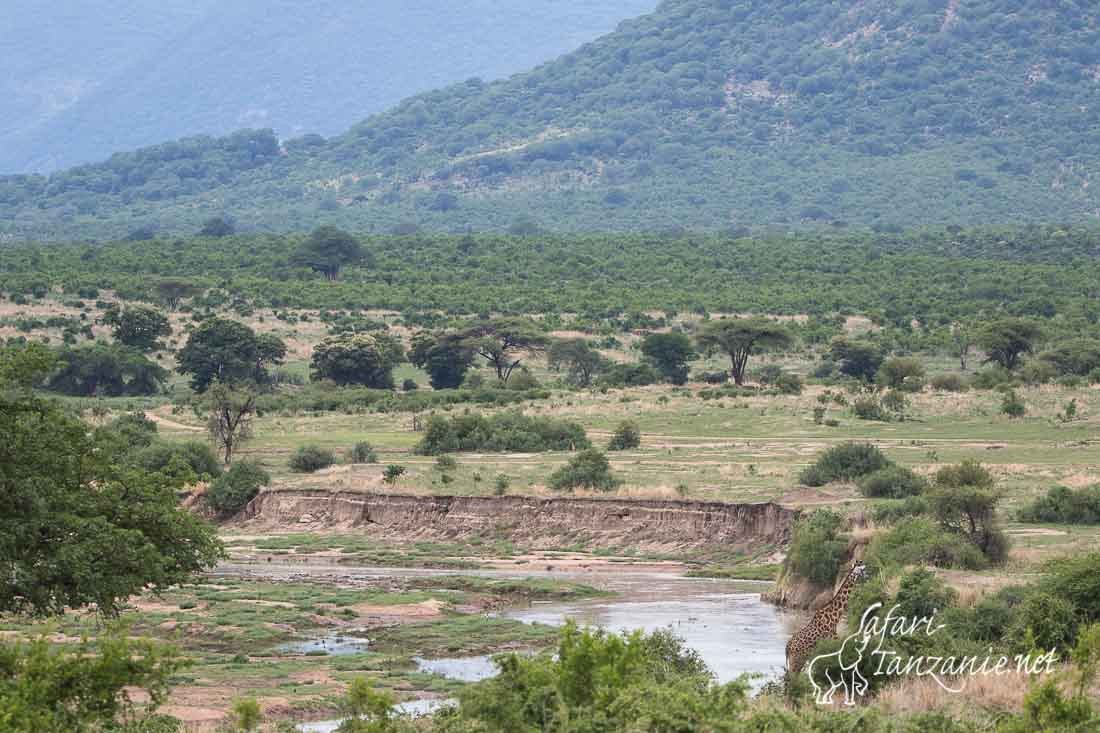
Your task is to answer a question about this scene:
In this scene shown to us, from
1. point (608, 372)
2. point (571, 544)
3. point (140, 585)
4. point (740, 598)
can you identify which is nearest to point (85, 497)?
point (140, 585)

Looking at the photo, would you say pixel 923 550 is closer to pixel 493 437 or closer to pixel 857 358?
pixel 493 437

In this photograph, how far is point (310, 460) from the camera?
57.2 m

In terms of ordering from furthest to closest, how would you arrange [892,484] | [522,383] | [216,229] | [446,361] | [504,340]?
[216,229] < [504,340] < [446,361] < [522,383] < [892,484]

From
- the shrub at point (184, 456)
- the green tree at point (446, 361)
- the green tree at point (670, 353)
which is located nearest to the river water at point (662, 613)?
the shrub at point (184, 456)

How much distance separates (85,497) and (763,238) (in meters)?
148

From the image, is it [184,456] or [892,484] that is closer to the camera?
[892,484]

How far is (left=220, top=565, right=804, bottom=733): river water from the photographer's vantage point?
2847cm

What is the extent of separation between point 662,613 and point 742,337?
52556mm

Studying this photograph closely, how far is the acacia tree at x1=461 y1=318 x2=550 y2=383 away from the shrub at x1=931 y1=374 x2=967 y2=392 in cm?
2391

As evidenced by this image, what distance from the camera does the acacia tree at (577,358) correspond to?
93625 mm

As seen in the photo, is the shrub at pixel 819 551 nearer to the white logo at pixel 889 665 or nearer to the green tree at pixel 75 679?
the white logo at pixel 889 665

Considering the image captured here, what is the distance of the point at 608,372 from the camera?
302ft

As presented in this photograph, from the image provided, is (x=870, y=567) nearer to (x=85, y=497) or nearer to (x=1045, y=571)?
(x=1045, y=571)

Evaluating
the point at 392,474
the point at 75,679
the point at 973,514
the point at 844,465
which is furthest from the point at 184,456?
the point at 75,679
